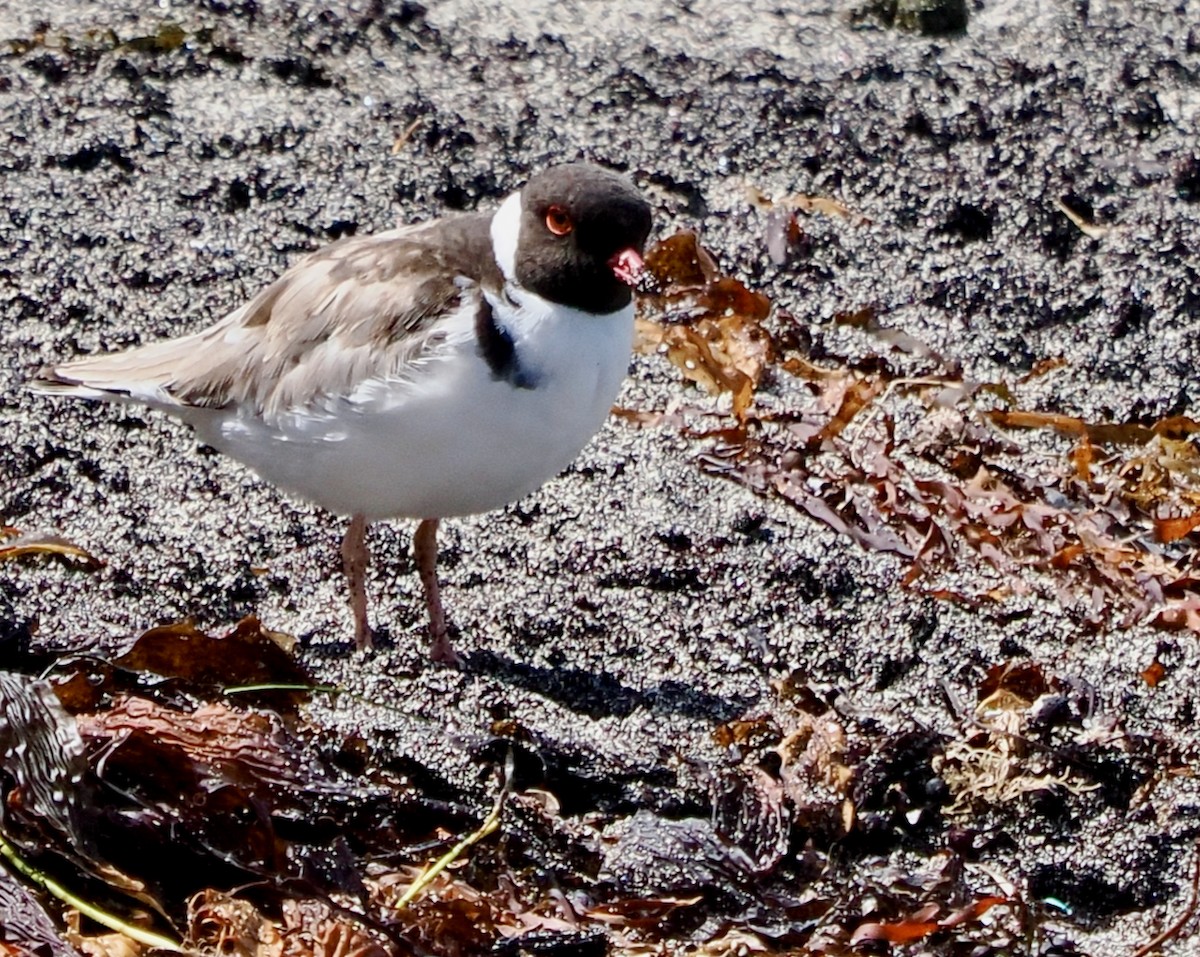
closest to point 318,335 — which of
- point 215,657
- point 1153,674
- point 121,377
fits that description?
point 121,377

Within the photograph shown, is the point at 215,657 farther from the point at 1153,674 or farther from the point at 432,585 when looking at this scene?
the point at 1153,674

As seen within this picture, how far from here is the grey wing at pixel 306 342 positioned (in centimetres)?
478

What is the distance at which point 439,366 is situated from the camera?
4.63 metres

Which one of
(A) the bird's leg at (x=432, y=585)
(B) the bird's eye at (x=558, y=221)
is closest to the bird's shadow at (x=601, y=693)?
(A) the bird's leg at (x=432, y=585)

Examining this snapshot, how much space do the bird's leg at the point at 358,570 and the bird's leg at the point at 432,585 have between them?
0.16 m

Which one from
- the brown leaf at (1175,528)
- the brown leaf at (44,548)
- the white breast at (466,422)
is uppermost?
the white breast at (466,422)

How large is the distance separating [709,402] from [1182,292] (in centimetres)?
190

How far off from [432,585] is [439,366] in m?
0.73

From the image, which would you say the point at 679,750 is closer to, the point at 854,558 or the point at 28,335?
the point at 854,558

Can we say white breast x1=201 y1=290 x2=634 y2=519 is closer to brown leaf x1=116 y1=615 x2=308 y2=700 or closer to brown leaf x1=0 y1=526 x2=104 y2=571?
brown leaf x1=116 y1=615 x2=308 y2=700

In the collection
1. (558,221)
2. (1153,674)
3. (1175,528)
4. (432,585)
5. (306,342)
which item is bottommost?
(432,585)

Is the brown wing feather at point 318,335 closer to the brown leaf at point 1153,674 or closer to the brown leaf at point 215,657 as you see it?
the brown leaf at point 215,657

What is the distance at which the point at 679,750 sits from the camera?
15.0ft

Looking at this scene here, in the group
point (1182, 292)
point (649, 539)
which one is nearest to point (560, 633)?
point (649, 539)
